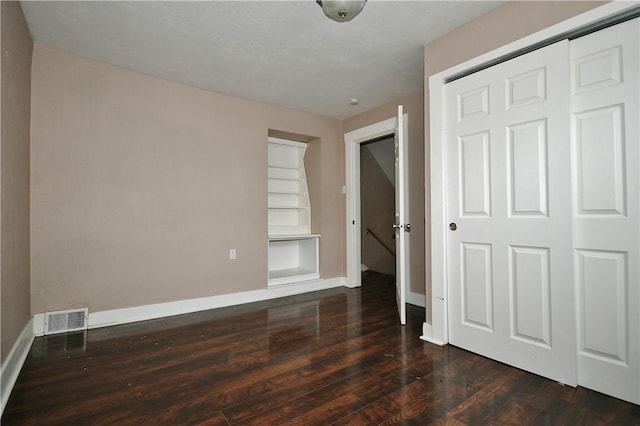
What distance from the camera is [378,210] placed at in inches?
237

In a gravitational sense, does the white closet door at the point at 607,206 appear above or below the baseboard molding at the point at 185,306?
above

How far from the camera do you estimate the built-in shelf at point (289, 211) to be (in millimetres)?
4648

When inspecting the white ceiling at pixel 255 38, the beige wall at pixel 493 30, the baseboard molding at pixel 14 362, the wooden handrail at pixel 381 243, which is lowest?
the baseboard molding at pixel 14 362

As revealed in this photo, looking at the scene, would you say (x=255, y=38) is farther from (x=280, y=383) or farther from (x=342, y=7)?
(x=280, y=383)

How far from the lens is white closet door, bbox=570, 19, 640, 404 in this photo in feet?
5.46

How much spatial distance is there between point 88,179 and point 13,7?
4.46 ft

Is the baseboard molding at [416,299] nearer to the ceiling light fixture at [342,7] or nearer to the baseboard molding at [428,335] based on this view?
the baseboard molding at [428,335]

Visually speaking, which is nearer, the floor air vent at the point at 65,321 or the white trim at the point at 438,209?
the white trim at the point at 438,209

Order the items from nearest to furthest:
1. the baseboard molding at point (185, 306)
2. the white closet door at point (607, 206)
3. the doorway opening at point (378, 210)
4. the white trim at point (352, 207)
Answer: the white closet door at point (607, 206) → the baseboard molding at point (185, 306) → the white trim at point (352, 207) → the doorway opening at point (378, 210)

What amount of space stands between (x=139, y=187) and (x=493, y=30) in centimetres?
342

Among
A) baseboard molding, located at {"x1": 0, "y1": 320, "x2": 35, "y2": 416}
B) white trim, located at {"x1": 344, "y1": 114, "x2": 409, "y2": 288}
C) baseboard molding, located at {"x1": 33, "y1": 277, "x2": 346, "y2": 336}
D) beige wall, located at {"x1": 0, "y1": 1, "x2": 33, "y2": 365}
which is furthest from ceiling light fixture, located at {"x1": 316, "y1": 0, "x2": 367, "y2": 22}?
baseboard molding, located at {"x1": 33, "y1": 277, "x2": 346, "y2": 336}

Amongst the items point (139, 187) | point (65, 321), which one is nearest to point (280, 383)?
point (65, 321)

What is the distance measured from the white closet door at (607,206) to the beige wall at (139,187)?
3.15m

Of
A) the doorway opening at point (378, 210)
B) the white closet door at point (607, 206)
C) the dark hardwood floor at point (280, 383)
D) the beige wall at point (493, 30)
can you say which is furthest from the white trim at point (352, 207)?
the white closet door at point (607, 206)
